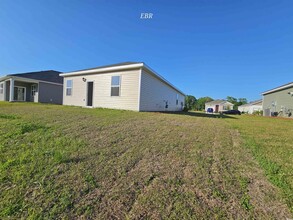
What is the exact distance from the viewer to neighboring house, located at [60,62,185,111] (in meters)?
9.75

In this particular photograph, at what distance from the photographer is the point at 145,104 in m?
10.6

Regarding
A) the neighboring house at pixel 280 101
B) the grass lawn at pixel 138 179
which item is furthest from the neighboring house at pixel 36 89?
the neighboring house at pixel 280 101

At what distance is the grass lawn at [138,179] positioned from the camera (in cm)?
167

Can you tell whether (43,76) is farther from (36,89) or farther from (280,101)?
(280,101)

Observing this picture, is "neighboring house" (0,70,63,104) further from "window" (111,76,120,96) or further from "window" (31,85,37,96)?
"window" (111,76,120,96)

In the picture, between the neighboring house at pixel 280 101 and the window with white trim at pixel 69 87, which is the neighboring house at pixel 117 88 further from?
the neighboring house at pixel 280 101

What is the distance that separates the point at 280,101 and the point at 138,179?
22758mm

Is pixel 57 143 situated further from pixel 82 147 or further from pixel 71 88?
pixel 71 88

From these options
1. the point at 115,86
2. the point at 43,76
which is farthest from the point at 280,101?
the point at 43,76

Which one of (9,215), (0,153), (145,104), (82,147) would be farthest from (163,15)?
(9,215)

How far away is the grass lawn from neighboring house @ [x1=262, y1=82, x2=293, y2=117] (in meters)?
17.1

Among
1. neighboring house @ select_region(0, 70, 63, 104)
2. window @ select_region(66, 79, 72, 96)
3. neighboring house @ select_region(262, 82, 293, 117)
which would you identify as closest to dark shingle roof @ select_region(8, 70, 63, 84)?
neighboring house @ select_region(0, 70, 63, 104)

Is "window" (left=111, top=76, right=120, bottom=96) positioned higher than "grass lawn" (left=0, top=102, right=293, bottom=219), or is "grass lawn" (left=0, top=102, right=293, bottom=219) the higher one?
"window" (left=111, top=76, right=120, bottom=96)

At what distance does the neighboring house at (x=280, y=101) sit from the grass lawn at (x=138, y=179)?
17.1 meters
